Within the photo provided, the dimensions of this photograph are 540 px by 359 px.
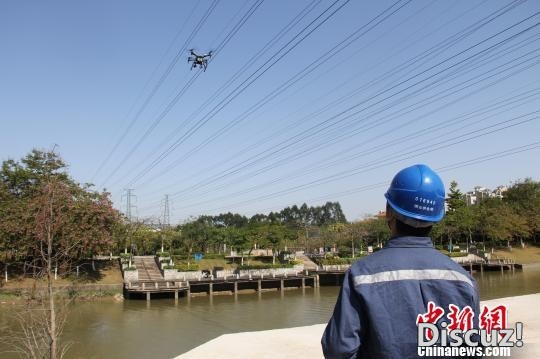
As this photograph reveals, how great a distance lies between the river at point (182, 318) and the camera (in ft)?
52.7

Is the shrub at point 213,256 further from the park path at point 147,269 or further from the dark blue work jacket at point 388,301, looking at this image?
the dark blue work jacket at point 388,301

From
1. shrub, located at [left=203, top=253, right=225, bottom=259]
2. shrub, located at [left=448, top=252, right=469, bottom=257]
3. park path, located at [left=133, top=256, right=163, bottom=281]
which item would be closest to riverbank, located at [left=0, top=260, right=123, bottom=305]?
park path, located at [left=133, top=256, right=163, bottom=281]

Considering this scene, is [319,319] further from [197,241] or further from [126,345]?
[197,241]

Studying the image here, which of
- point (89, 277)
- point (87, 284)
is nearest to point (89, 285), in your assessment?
point (87, 284)

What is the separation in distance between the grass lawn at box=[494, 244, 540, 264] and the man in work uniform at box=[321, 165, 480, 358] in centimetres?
4739

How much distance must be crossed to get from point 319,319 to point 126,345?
8.50 metres

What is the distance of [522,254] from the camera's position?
46.3 metres

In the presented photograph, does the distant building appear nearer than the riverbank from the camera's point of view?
No

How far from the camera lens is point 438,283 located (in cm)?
180

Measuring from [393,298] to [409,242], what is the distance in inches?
10.1

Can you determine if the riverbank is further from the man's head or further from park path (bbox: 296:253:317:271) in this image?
the man's head

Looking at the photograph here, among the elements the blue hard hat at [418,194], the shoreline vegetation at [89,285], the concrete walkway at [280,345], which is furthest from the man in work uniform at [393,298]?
the shoreline vegetation at [89,285]

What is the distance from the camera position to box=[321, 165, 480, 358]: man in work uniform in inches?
68.7

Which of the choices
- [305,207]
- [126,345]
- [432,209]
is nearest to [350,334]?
[432,209]
